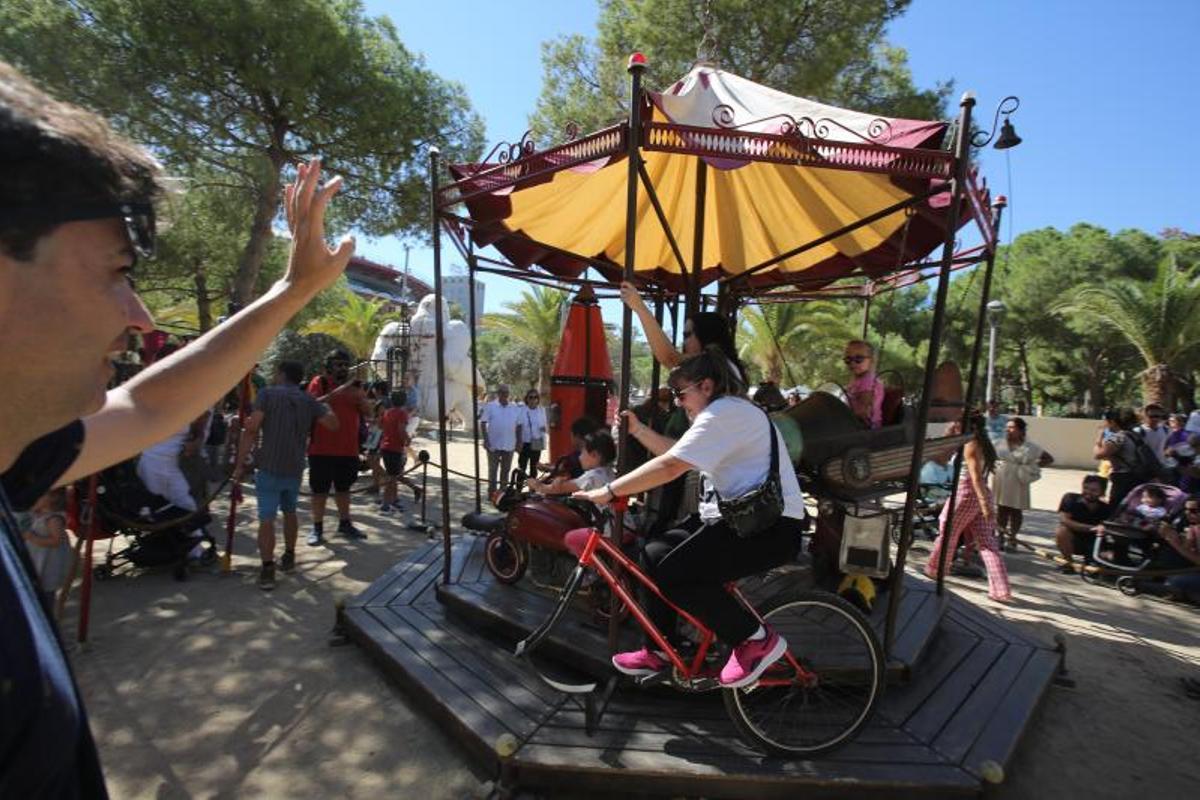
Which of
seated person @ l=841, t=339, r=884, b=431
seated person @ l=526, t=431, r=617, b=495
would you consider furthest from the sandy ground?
seated person @ l=841, t=339, r=884, b=431

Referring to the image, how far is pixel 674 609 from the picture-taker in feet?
10.9

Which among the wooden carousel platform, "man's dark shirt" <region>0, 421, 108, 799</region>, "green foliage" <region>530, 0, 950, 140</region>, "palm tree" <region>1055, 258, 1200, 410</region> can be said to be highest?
"green foliage" <region>530, 0, 950, 140</region>

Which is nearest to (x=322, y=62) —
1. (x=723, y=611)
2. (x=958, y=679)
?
(x=723, y=611)

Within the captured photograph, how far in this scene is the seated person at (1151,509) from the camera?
7.04m

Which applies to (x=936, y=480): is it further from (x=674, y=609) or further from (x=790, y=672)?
(x=674, y=609)

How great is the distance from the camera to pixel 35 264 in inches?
33.0

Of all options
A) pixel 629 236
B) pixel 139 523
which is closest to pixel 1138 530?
pixel 629 236

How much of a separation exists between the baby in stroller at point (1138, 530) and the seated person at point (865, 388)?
4376 millimetres

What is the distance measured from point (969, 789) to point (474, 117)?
12492 mm

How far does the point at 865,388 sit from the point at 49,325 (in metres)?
5.32

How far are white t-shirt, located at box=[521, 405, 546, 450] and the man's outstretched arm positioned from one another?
9690 mm

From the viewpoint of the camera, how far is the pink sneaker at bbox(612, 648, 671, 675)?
3.34m

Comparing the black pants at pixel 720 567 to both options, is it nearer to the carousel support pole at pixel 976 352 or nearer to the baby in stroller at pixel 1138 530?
the carousel support pole at pixel 976 352

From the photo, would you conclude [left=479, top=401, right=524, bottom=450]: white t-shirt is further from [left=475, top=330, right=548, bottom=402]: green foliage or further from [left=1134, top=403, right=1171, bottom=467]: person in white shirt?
[left=475, top=330, right=548, bottom=402]: green foliage
